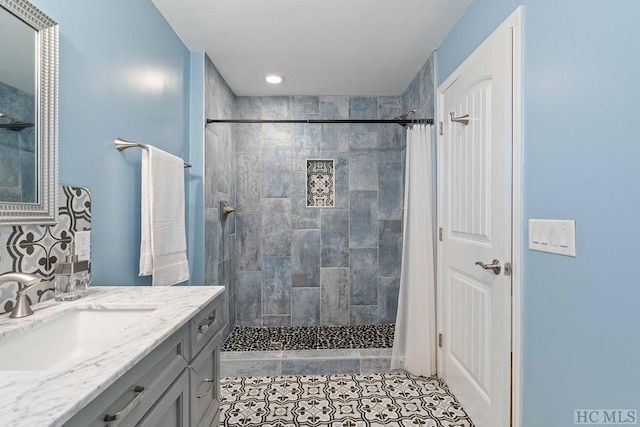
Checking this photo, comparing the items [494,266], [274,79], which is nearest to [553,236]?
[494,266]

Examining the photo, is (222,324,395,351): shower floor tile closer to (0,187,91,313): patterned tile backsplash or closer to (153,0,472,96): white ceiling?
(0,187,91,313): patterned tile backsplash

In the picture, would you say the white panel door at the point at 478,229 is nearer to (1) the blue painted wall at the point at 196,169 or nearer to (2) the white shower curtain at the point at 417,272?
(2) the white shower curtain at the point at 417,272

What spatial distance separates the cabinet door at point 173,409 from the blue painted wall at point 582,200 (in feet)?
4.26

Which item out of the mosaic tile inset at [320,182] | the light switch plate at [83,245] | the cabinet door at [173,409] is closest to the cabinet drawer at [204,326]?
the cabinet door at [173,409]

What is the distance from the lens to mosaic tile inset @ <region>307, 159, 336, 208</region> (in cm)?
348

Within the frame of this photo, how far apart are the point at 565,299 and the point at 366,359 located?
160 cm

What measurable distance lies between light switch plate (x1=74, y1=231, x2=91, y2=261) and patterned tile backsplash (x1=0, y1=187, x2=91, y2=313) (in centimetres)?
2

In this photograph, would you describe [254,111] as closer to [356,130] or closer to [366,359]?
[356,130]

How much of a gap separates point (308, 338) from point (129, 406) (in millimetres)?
2399

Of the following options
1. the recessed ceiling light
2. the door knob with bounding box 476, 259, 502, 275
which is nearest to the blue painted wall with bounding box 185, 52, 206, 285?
the recessed ceiling light

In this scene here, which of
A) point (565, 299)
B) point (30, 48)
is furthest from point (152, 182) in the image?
point (565, 299)

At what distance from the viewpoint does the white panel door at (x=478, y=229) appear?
1516 mm

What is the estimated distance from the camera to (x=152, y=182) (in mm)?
1704

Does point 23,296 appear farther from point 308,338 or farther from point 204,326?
point 308,338
